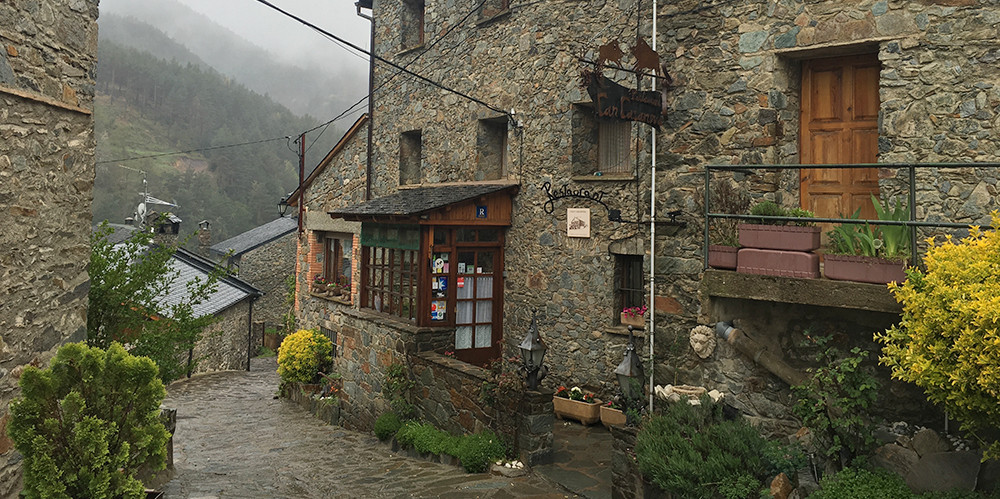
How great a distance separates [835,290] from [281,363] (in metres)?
10.9

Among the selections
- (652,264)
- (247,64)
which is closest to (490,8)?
(652,264)

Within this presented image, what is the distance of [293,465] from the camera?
25.7 ft

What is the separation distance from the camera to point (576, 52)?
870 cm

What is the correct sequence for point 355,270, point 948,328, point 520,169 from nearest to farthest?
point 948,328 → point 520,169 → point 355,270

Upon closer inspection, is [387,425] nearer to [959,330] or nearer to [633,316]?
[633,316]

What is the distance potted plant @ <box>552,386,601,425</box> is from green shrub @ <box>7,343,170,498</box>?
507 centimetres

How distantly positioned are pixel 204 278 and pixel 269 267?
8.25 metres

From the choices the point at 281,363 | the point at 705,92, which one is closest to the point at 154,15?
the point at 281,363

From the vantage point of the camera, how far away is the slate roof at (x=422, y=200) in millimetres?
8848

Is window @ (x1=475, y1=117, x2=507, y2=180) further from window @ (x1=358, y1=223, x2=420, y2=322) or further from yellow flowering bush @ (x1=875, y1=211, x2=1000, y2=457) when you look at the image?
yellow flowering bush @ (x1=875, y1=211, x2=1000, y2=457)

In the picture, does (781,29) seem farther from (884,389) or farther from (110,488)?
(110,488)

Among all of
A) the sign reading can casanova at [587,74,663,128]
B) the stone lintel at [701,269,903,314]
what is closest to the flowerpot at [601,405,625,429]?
the stone lintel at [701,269,903,314]

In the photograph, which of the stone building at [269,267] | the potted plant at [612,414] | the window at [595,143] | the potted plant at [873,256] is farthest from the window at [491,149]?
the stone building at [269,267]

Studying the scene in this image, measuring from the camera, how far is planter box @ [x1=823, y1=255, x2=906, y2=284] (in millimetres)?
4302
